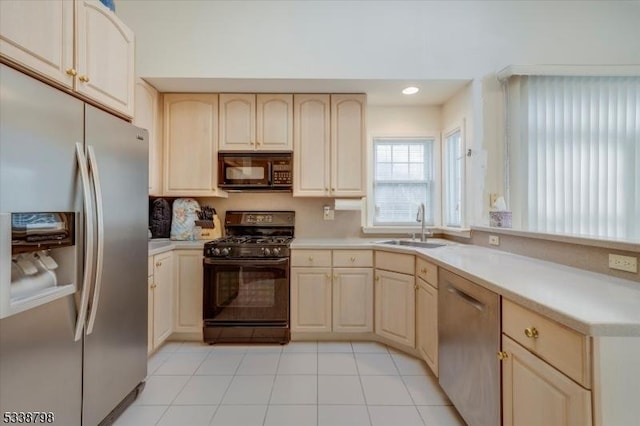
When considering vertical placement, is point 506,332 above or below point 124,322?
above

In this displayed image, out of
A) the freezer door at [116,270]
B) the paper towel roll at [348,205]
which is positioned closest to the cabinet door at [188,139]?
the freezer door at [116,270]

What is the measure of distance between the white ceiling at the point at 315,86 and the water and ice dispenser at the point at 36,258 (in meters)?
1.84

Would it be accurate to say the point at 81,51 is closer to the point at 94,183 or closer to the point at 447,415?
the point at 94,183

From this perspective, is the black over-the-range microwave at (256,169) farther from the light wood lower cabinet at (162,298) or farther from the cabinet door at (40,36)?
the cabinet door at (40,36)

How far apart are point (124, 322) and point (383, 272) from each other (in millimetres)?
1908

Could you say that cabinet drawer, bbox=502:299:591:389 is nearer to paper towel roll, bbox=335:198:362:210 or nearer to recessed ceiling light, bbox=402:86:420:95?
paper towel roll, bbox=335:198:362:210

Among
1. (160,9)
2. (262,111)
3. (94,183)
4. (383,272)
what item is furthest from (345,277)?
(160,9)

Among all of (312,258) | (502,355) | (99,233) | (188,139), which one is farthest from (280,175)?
(502,355)

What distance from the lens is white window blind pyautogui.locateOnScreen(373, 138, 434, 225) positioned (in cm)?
330

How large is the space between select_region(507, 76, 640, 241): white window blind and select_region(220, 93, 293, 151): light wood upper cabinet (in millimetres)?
2105

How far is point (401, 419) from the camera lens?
1698 millimetres

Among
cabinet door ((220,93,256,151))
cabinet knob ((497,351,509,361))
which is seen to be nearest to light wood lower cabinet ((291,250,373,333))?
cabinet door ((220,93,256,151))

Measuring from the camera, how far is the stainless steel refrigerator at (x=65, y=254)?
1.08 m

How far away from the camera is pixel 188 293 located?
8.78 ft
